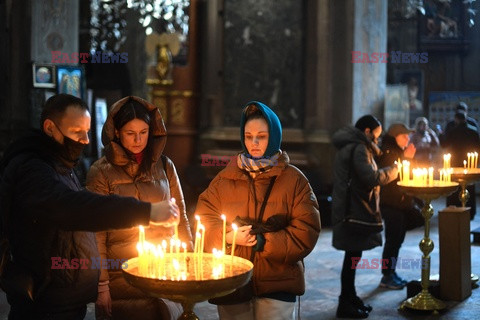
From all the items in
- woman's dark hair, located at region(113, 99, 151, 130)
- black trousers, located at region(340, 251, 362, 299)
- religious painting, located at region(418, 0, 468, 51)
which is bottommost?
black trousers, located at region(340, 251, 362, 299)

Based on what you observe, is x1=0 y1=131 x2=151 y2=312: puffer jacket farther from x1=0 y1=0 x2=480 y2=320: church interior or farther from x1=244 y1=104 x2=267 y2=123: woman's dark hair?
x1=0 y1=0 x2=480 y2=320: church interior

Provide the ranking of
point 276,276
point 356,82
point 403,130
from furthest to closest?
1. point 356,82
2. point 403,130
3. point 276,276

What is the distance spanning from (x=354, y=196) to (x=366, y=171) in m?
0.26

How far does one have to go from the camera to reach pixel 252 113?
4.19 m

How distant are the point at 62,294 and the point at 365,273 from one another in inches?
225

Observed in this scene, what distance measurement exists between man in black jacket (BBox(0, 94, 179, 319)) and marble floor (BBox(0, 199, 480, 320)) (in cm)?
335

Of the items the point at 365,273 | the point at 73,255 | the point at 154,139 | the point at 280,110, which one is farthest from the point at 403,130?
the point at 280,110

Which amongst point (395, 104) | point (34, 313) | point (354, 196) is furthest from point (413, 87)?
point (34, 313)

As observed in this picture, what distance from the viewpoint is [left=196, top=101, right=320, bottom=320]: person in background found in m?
3.99

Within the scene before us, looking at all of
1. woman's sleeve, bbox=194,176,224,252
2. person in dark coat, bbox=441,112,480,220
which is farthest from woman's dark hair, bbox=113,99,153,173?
person in dark coat, bbox=441,112,480,220

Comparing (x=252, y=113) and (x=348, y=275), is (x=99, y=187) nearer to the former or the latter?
(x=252, y=113)

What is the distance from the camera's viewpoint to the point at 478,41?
24.0 meters

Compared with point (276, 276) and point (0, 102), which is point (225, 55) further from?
point (276, 276)

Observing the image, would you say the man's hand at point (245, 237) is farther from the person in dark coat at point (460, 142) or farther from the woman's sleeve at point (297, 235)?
the person in dark coat at point (460, 142)
